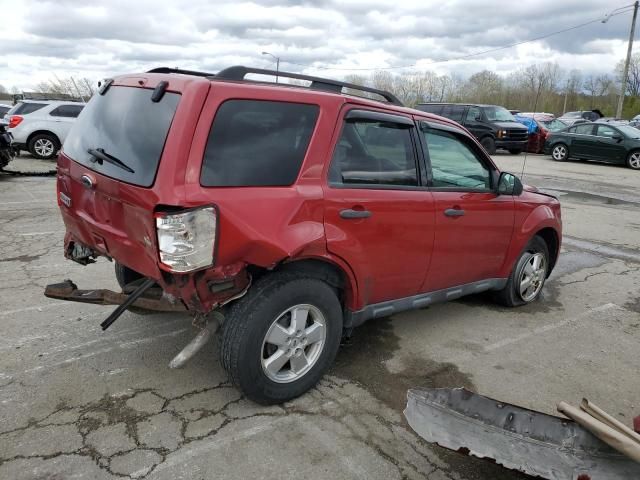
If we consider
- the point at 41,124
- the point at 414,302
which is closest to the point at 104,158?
the point at 414,302

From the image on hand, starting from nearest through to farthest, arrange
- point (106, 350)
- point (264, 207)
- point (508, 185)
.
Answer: point (264, 207)
point (106, 350)
point (508, 185)

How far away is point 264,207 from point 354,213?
64 centimetres

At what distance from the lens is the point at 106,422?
116 inches

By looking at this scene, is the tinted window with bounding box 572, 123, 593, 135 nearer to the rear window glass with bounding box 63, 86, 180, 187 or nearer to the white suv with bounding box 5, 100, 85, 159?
the white suv with bounding box 5, 100, 85, 159

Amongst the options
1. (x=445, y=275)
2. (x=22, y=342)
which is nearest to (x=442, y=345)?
(x=445, y=275)

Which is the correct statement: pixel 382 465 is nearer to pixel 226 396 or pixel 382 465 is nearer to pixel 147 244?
pixel 226 396

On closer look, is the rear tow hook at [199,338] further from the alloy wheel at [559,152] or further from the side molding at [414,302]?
the alloy wheel at [559,152]

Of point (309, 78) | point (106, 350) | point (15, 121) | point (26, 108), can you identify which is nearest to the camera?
point (309, 78)

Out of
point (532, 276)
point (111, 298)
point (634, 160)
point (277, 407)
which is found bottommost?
point (277, 407)

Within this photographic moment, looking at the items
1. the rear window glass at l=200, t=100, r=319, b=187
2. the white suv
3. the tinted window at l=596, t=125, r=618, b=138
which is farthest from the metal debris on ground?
the tinted window at l=596, t=125, r=618, b=138

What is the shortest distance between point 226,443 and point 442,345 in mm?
1986

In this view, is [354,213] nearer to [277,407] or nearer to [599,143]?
[277,407]

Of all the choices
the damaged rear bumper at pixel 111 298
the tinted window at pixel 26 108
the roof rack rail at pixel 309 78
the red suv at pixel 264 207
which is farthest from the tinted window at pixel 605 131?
the damaged rear bumper at pixel 111 298

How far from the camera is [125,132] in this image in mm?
3031
